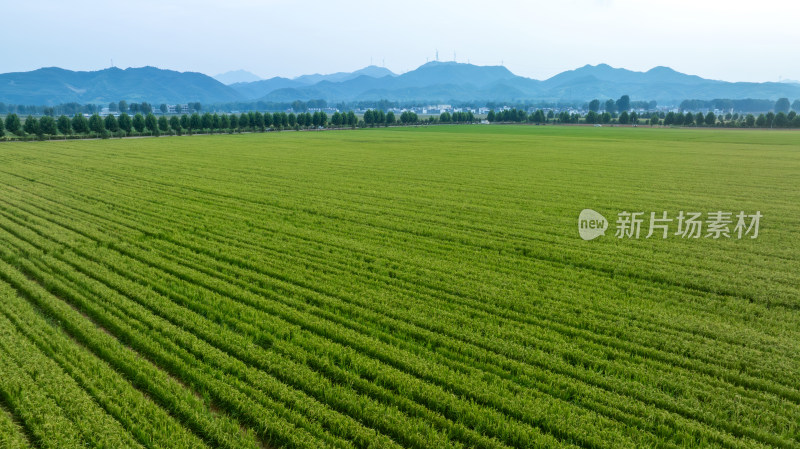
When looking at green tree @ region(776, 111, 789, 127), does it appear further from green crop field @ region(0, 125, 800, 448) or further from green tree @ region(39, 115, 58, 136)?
green tree @ region(39, 115, 58, 136)

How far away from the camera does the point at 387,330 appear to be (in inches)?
402

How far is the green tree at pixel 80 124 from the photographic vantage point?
8406 centimetres

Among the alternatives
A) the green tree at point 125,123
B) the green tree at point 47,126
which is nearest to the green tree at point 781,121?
the green tree at point 125,123

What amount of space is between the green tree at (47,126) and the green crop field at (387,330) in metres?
73.1

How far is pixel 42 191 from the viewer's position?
27.3 meters

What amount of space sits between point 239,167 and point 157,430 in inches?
1411

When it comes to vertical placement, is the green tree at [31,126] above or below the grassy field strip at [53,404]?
above

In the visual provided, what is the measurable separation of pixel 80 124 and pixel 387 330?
96.9 metres

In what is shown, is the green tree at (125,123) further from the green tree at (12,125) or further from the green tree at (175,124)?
the green tree at (12,125)

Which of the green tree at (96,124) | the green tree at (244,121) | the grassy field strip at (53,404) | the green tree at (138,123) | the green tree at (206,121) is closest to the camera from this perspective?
the grassy field strip at (53,404)

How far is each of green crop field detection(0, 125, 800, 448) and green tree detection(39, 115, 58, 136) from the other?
73.1m

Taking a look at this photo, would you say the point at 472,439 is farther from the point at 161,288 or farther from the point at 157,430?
the point at 161,288

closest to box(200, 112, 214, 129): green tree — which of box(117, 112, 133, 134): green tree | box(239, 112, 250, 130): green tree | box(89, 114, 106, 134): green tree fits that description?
box(239, 112, 250, 130): green tree

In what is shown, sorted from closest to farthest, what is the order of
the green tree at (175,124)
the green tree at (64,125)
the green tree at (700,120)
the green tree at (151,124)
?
the green tree at (64,125), the green tree at (151,124), the green tree at (175,124), the green tree at (700,120)
